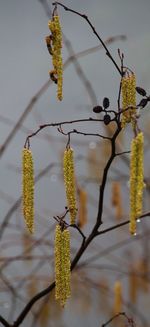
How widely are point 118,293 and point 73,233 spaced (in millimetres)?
503

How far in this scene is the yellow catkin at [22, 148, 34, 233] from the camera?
62 centimetres

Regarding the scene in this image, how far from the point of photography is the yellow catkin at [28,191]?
0.62 meters

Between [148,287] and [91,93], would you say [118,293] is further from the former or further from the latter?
[148,287]

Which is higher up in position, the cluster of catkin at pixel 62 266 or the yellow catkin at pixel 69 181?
the yellow catkin at pixel 69 181

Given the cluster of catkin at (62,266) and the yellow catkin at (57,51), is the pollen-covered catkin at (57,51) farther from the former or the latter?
the cluster of catkin at (62,266)

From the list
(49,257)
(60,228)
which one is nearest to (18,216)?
(49,257)

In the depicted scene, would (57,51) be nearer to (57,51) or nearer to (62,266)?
(57,51)

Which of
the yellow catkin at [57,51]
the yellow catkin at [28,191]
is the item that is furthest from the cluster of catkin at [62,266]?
the yellow catkin at [57,51]

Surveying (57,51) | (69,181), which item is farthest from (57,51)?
(69,181)

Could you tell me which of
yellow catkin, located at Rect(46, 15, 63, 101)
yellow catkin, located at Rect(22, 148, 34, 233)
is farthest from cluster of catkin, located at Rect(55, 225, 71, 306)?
yellow catkin, located at Rect(46, 15, 63, 101)

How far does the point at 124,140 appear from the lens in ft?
5.42

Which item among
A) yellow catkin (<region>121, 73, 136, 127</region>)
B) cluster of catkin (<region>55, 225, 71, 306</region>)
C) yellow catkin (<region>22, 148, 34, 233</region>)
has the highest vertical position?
yellow catkin (<region>121, 73, 136, 127</region>)

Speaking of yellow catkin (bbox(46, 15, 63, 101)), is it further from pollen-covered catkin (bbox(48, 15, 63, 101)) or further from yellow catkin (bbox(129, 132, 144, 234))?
yellow catkin (bbox(129, 132, 144, 234))

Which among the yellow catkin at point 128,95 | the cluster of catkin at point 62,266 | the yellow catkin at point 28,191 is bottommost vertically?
the cluster of catkin at point 62,266
